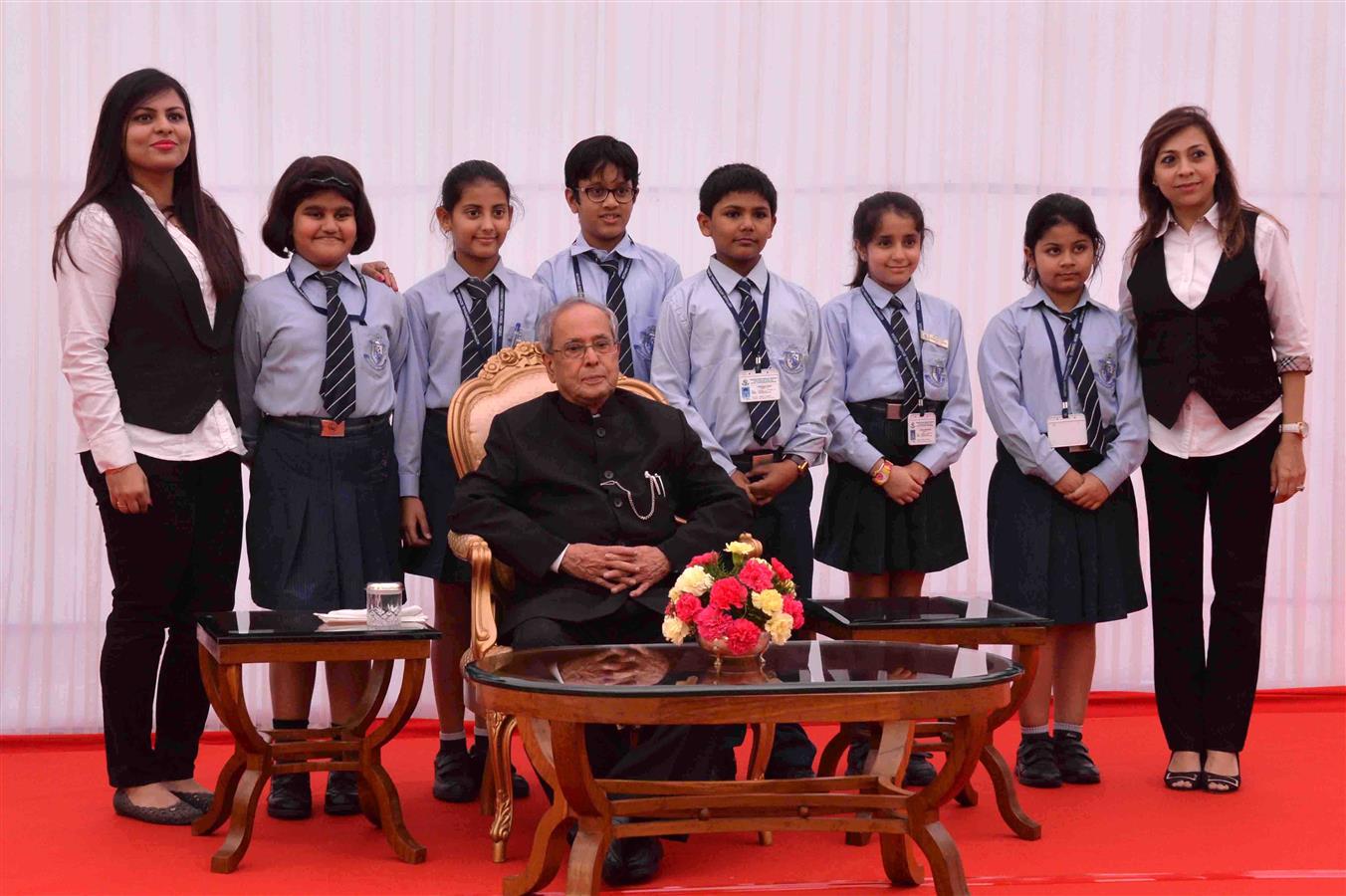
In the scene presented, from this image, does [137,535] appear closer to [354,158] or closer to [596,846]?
[596,846]

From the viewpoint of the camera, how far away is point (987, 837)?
3789 mm

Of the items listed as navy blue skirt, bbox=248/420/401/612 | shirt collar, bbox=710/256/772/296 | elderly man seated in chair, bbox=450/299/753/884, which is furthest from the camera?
shirt collar, bbox=710/256/772/296

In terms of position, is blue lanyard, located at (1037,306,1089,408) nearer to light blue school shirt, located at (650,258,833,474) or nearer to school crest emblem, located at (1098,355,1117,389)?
school crest emblem, located at (1098,355,1117,389)

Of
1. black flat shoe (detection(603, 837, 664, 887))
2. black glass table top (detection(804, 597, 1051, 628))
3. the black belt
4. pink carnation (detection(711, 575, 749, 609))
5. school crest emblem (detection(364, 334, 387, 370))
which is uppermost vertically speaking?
school crest emblem (detection(364, 334, 387, 370))

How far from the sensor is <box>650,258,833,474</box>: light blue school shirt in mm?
4215

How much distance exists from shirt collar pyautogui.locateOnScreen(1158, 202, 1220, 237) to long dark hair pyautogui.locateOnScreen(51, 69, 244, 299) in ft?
8.27

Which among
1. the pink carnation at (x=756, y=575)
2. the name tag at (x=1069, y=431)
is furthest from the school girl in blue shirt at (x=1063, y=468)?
the pink carnation at (x=756, y=575)

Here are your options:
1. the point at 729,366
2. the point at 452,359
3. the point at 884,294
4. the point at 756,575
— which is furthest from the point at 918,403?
the point at 756,575

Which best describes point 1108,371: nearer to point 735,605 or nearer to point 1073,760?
point 1073,760

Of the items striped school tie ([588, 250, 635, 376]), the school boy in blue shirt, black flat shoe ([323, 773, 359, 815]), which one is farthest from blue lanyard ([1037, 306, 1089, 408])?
black flat shoe ([323, 773, 359, 815])

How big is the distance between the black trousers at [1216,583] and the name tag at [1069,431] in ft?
0.70

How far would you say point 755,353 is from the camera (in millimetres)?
4227

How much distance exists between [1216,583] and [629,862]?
1.98 meters

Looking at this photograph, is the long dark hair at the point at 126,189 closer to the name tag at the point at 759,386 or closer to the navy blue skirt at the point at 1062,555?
the name tag at the point at 759,386
